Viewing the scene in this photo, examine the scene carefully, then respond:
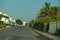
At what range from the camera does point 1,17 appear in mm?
162375

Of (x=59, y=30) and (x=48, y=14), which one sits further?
(x=48, y=14)

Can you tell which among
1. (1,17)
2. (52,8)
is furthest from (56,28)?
(1,17)

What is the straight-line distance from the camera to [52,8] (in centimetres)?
7956

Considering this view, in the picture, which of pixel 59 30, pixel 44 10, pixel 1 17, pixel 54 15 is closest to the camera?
pixel 59 30

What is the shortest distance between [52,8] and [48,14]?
3.33m

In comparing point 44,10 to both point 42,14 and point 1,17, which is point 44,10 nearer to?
point 42,14

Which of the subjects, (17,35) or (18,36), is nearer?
(18,36)

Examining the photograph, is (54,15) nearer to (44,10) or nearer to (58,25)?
(44,10)

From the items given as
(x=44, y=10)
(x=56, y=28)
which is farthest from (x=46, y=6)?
(x=56, y=28)

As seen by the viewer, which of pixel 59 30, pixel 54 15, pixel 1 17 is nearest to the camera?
pixel 59 30

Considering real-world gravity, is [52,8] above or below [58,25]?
above

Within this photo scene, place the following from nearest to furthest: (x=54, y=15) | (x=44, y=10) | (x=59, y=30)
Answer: (x=59, y=30), (x=54, y=15), (x=44, y=10)

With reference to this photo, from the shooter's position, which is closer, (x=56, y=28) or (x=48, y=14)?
(x=56, y=28)

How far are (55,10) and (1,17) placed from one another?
298 feet
